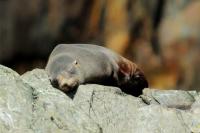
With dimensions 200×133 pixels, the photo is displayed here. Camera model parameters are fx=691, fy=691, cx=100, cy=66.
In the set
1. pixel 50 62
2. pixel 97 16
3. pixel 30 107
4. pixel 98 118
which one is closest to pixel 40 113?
pixel 30 107

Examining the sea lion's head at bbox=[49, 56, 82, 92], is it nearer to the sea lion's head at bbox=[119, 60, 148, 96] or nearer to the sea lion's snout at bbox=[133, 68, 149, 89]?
the sea lion's head at bbox=[119, 60, 148, 96]

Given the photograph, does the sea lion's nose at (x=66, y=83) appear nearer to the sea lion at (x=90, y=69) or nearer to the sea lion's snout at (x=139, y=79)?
the sea lion at (x=90, y=69)

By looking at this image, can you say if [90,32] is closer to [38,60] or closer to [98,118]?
[38,60]

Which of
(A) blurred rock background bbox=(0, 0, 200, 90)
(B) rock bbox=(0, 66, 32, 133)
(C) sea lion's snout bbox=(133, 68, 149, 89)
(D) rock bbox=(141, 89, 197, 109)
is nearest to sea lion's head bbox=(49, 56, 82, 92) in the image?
(B) rock bbox=(0, 66, 32, 133)

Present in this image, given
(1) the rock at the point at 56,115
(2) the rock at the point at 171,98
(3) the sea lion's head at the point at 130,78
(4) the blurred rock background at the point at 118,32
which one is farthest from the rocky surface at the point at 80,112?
(4) the blurred rock background at the point at 118,32

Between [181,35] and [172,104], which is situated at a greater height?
[172,104]

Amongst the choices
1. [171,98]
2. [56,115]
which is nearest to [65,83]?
[56,115]
